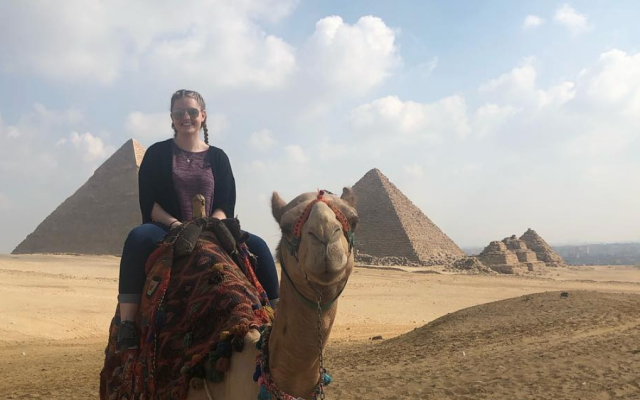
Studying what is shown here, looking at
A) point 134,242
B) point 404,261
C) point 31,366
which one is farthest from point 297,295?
point 404,261

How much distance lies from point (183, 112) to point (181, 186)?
43 centimetres

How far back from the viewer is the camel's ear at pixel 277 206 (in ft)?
6.07

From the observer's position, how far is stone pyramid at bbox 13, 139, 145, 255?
5909cm

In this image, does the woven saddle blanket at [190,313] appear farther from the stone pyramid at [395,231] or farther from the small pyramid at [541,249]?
the small pyramid at [541,249]

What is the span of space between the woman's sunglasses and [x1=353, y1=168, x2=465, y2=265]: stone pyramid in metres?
51.6

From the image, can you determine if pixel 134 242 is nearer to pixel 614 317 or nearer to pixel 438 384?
pixel 438 384

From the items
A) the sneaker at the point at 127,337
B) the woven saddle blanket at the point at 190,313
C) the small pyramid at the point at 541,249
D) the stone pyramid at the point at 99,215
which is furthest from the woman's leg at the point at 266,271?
the small pyramid at the point at 541,249

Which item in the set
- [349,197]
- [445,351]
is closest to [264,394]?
[349,197]

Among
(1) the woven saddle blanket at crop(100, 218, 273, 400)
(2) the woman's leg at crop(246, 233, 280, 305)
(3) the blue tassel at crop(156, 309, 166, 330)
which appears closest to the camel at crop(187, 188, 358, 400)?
(1) the woven saddle blanket at crop(100, 218, 273, 400)

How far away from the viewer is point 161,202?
2.94m

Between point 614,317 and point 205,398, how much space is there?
9496 mm

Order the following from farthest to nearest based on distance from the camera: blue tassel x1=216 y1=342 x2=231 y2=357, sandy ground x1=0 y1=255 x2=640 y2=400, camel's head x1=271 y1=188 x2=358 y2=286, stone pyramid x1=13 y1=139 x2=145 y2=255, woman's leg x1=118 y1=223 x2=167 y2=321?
stone pyramid x1=13 y1=139 x2=145 y2=255
sandy ground x1=0 y1=255 x2=640 y2=400
woman's leg x1=118 y1=223 x2=167 y2=321
blue tassel x1=216 y1=342 x2=231 y2=357
camel's head x1=271 y1=188 x2=358 y2=286

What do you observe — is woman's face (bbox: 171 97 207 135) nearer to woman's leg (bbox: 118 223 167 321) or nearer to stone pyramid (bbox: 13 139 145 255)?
woman's leg (bbox: 118 223 167 321)

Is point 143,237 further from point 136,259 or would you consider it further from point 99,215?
point 99,215
